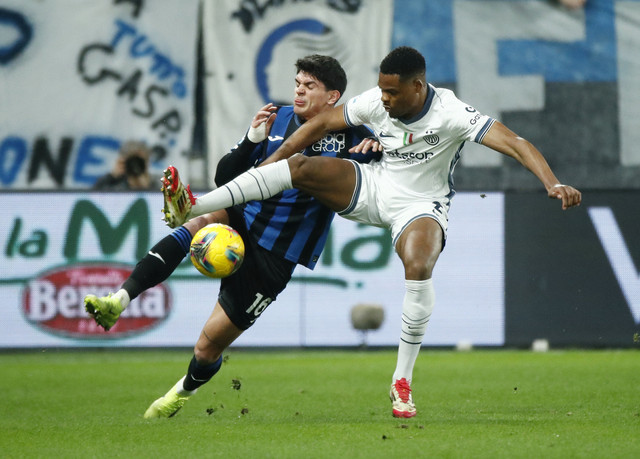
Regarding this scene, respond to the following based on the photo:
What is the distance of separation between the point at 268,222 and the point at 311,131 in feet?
2.02

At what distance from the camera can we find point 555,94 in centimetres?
1412

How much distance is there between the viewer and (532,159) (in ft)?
17.9

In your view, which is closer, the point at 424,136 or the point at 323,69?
the point at 424,136

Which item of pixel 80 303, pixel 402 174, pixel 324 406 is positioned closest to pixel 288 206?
pixel 402 174

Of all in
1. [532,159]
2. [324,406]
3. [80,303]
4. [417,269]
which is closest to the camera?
[532,159]

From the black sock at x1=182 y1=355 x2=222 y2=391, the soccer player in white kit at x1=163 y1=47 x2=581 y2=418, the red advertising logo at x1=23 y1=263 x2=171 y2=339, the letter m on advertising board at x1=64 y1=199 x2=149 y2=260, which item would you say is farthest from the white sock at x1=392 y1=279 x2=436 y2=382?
the letter m on advertising board at x1=64 y1=199 x2=149 y2=260

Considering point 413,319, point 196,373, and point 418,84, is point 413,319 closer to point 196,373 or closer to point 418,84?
point 418,84

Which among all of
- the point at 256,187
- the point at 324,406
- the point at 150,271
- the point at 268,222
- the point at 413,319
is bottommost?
the point at 324,406

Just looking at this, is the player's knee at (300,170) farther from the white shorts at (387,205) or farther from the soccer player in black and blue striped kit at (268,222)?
the soccer player in black and blue striped kit at (268,222)

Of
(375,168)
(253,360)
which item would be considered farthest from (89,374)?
(375,168)

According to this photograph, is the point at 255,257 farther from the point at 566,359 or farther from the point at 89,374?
the point at 566,359

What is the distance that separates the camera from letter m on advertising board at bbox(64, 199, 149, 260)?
1112 centimetres

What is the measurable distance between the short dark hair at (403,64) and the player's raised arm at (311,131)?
0.43m

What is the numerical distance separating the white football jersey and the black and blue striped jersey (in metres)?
0.30
